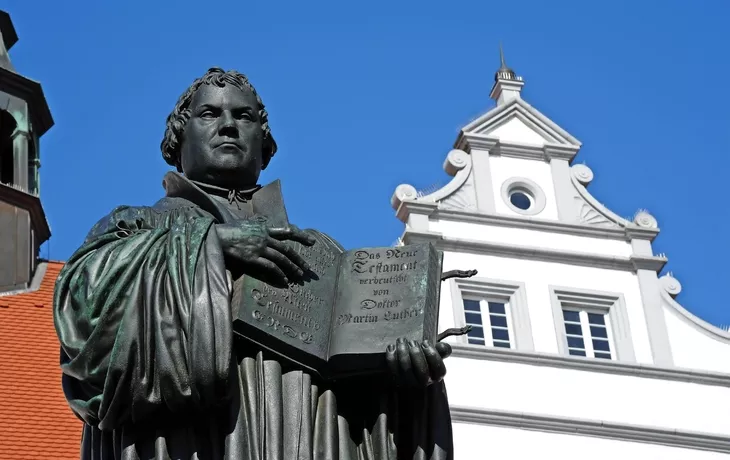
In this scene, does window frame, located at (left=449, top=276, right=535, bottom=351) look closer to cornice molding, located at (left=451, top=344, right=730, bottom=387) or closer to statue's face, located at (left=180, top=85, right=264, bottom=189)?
cornice molding, located at (left=451, top=344, right=730, bottom=387)

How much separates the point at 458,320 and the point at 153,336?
14065 mm

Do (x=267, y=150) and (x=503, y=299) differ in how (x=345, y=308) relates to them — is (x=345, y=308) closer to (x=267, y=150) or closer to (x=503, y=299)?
(x=267, y=150)

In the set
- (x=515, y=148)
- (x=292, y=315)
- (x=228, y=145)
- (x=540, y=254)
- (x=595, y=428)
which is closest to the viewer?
(x=292, y=315)

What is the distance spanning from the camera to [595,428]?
19750mm

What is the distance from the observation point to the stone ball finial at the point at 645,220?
2172 centimetres

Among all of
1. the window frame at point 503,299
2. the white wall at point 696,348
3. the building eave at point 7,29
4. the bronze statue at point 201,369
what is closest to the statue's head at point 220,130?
the bronze statue at point 201,369

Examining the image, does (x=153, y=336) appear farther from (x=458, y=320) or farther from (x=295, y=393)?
(x=458, y=320)

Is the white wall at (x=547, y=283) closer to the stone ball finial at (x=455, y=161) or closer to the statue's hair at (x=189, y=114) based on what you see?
the stone ball finial at (x=455, y=161)

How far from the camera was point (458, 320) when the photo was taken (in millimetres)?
20031

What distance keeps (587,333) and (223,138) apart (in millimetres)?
14313

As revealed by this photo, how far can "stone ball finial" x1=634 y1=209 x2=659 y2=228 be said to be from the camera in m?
21.7

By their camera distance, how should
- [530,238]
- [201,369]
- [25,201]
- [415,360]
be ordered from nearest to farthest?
[201,369] → [415,360] → [530,238] → [25,201]

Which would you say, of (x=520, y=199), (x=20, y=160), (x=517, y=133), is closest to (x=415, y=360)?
(x=520, y=199)

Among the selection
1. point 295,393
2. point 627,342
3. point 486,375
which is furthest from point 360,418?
point 627,342
